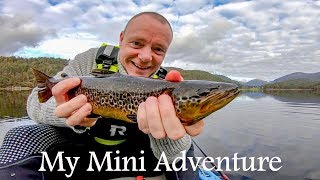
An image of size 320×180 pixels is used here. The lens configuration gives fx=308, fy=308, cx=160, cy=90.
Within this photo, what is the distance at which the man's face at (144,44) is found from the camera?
4262mm

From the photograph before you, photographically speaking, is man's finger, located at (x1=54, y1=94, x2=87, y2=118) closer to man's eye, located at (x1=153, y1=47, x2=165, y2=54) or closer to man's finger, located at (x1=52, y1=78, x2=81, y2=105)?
man's finger, located at (x1=52, y1=78, x2=81, y2=105)

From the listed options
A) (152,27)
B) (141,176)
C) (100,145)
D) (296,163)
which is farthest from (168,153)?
(296,163)

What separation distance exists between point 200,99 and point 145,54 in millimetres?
1645

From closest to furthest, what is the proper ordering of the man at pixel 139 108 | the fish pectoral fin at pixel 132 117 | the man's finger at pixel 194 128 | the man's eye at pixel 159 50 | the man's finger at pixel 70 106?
1. the man at pixel 139 108
2. the man's finger at pixel 194 128
3. the fish pectoral fin at pixel 132 117
4. the man's finger at pixel 70 106
5. the man's eye at pixel 159 50

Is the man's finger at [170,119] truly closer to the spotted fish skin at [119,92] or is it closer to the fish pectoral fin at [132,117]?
the spotted fish skin at [119,92]

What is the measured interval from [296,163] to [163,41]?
75.5 ft

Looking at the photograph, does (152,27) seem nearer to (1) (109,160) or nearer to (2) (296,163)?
(1) (109,160)

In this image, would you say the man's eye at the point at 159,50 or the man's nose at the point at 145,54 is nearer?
the man's nose at the point at 145,54

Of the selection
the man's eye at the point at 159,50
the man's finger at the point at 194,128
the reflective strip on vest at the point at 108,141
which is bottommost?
the reflective strip on vest at the point at 108,141

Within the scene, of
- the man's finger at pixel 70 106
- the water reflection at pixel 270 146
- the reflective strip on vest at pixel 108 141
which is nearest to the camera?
the man's finger at pixel 70 106

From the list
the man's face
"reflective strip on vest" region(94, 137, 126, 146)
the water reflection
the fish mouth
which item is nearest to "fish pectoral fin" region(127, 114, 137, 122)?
the fish mouth

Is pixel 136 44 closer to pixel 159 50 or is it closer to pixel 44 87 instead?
pixel 159 50

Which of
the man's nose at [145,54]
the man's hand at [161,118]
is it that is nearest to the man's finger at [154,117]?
the man's hand at [161,118]

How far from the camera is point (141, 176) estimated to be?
4945mm
